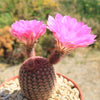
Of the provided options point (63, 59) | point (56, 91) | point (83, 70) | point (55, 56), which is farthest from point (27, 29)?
point (63, 59)

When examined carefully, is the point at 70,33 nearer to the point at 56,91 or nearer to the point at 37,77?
the point at 37,77

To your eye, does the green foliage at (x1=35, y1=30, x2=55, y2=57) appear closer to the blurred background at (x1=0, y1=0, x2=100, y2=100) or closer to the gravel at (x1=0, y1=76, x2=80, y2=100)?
the blurred background at (x1=0, y1=0, x2=100, y2=100)

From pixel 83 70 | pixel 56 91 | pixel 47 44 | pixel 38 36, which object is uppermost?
pixel 38 36

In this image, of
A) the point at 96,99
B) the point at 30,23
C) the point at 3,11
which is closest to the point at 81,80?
the point at 96,99

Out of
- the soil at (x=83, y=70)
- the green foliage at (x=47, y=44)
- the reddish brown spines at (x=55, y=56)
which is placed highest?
the reddish brown spines at (x=55, y=56)

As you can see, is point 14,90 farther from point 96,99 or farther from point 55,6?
point 55,6

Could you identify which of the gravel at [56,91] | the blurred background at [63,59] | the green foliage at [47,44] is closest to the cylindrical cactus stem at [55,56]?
the gravel at [56,91]

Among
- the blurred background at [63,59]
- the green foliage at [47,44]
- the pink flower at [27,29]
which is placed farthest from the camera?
the green foliage at [47,44]

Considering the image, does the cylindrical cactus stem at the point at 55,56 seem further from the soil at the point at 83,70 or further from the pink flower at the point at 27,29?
the soil at the point at 83,70
